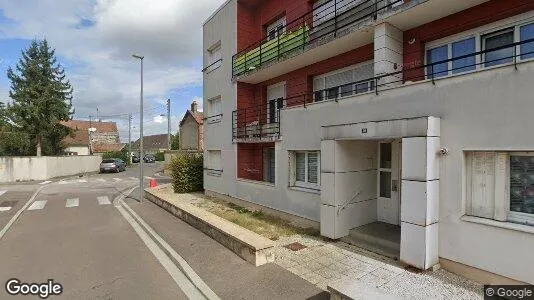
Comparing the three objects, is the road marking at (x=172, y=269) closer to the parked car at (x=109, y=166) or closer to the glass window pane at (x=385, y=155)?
the glass window pane at (x=385, y=155)

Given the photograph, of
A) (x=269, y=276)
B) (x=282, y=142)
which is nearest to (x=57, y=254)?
(x=269, y=276)

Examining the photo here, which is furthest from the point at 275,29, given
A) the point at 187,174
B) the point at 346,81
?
the point at 187,174

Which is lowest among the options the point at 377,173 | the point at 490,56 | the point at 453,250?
the point at 453,250

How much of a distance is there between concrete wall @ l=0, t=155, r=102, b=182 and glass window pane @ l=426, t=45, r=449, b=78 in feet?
96.1

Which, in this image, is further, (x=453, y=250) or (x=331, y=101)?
(x=331, y=101)

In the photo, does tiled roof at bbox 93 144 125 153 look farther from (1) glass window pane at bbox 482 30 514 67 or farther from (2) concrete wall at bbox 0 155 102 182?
(1) glass window pane at bbox 482 30 514 67

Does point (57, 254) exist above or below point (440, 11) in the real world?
below

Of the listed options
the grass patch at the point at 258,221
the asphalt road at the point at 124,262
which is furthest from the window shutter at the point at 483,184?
the grass patch at the point at 258,221

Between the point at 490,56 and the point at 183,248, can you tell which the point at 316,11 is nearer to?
the point at 490,56

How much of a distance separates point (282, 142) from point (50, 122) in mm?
30206

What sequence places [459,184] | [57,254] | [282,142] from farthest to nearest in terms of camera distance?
1. [282,142]
2. [57,254]
3. [459,184]

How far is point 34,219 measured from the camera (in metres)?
11.8

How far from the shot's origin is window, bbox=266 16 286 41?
13.3 m

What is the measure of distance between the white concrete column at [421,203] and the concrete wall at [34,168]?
29229 mm
